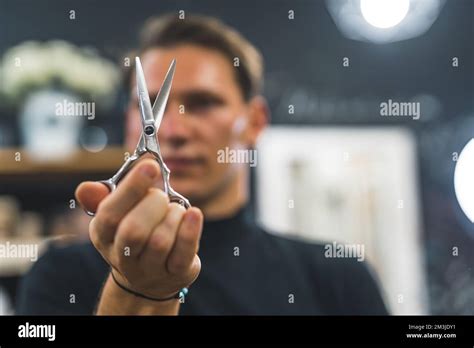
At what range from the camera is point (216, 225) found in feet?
3.88

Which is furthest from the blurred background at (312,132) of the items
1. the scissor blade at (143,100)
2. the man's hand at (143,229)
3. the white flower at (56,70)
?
the man's hand at (143,229)

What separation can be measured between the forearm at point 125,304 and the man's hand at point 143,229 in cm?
6

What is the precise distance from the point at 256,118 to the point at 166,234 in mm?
337

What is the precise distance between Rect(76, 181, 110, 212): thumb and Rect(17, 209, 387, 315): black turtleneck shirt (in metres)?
0.19

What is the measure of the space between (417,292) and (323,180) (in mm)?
266

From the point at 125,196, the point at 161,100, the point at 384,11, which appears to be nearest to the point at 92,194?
the point at 125,196

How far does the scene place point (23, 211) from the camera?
4.03ft

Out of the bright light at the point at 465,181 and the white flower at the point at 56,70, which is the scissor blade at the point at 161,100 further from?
the bright light at the point at 465,181

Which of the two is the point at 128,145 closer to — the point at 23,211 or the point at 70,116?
the point at 70,116

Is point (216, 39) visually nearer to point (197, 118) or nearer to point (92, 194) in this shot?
point (197, 118)

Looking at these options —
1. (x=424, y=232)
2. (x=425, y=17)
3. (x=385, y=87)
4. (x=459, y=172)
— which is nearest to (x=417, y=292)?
(x=424, y=232)

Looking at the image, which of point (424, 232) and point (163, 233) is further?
point (424, 232)

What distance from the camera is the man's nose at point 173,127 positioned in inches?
45.8

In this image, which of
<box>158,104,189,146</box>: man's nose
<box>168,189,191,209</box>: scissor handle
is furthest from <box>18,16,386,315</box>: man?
<box>168,189,191,209</box>: scissor handle
